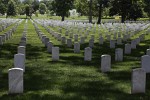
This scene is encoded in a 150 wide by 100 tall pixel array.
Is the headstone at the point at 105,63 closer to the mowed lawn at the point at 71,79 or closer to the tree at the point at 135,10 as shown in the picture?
the mowed lawn at the point at 71,79

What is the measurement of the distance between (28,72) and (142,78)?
169 inches

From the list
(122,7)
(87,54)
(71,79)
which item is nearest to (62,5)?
(122,7)

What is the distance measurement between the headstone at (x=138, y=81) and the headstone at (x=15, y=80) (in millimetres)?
2732

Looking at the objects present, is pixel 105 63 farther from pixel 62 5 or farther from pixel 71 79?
pixel 62 5

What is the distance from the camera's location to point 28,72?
11.4m

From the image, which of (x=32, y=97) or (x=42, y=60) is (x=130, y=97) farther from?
(x=42, y=60)

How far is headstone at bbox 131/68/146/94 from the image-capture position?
839cm

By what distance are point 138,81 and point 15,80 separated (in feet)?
9.86

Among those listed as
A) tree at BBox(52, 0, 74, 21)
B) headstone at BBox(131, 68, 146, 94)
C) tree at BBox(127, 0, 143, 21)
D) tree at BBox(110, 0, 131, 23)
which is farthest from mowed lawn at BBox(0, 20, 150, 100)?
tree at BBox(52, 0, 74, 21)

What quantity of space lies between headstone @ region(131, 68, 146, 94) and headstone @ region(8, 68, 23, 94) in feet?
8.96

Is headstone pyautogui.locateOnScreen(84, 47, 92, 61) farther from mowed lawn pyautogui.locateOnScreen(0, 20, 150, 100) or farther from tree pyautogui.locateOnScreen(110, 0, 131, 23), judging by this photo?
tree pyautogui.locateOnScreen(110, 0, 131, 23)

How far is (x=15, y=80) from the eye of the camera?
8352 mm

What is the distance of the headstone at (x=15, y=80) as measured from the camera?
8.19 meters

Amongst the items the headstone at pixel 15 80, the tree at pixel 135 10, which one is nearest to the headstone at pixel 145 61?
the headstone at pixel 15 80
